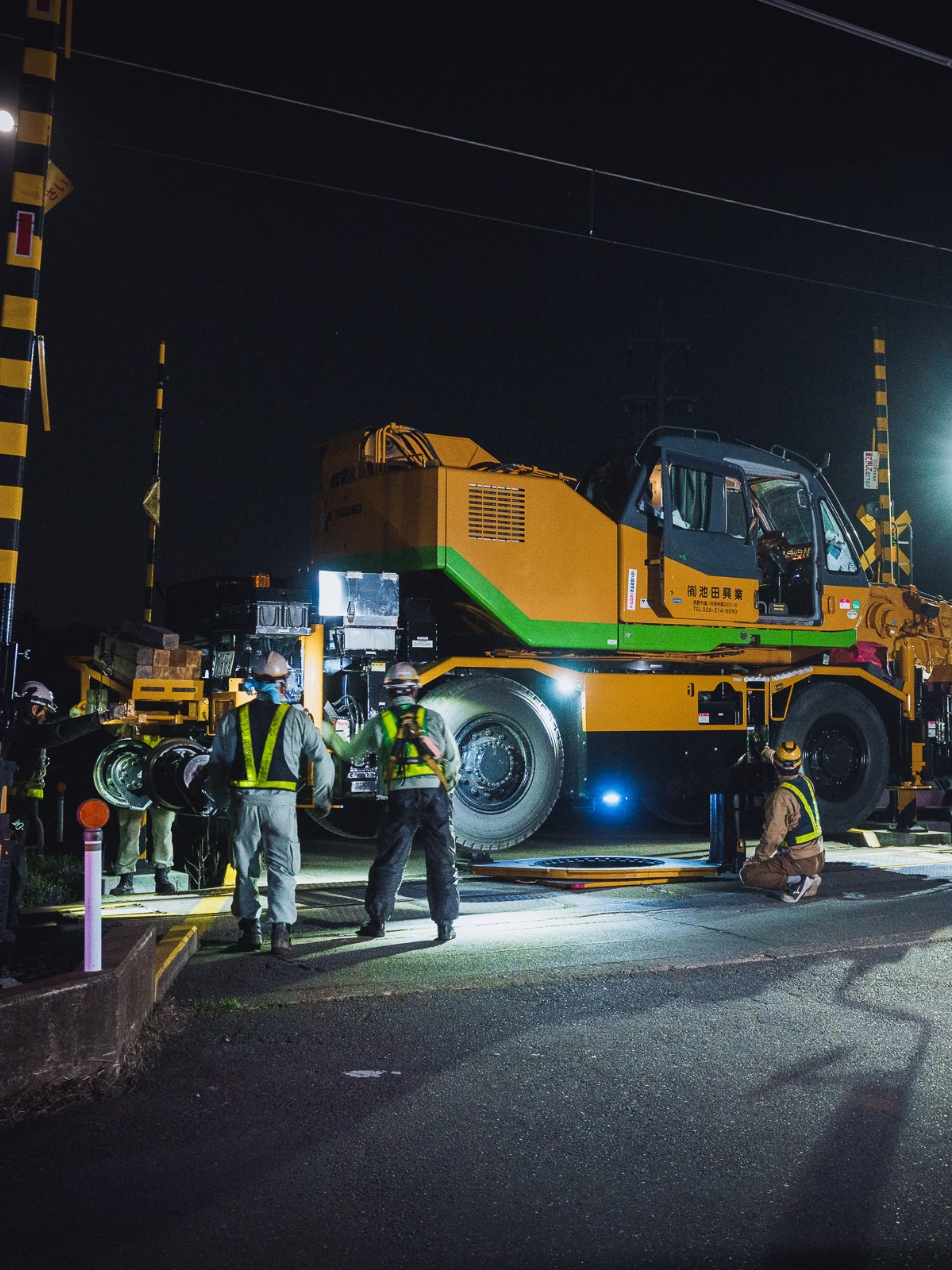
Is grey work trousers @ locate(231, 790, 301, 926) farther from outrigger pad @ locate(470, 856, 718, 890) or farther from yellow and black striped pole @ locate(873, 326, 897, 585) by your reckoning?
yellow and black striped pole @ locate(873, 326, 897, 585)

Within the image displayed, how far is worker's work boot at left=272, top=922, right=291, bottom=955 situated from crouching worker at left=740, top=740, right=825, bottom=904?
3.95 m

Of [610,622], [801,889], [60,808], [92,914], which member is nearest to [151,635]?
[60,808]

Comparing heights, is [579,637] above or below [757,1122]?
above

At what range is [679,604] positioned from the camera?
35.9 ft

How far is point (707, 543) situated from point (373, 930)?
19.0 ft

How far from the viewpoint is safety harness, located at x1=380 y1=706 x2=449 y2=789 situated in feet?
23.7

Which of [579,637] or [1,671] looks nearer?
[1,671]

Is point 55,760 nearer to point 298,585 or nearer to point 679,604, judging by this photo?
point 298,585

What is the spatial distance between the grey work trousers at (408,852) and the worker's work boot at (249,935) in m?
0.76

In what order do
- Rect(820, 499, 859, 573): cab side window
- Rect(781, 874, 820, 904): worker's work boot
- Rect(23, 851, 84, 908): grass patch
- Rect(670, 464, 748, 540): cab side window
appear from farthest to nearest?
Rect(820, 499, 859, 573): cab side window, Rect(670, 464, 748, 540): cab side window, Rect(781, 874, 820, 904): worker's work boot, Rect(23, 851, 84, 908): grass patch

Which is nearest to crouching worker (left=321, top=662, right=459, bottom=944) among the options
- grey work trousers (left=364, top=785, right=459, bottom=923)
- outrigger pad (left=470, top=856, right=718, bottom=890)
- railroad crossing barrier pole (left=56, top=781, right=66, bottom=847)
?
grey work trousers (left=364, top=785, right=459, bottom=923)

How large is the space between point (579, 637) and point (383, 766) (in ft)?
12.1

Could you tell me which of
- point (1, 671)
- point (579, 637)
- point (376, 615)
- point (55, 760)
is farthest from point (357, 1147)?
point (55, 760)

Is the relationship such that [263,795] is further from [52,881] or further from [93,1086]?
[52,881]
